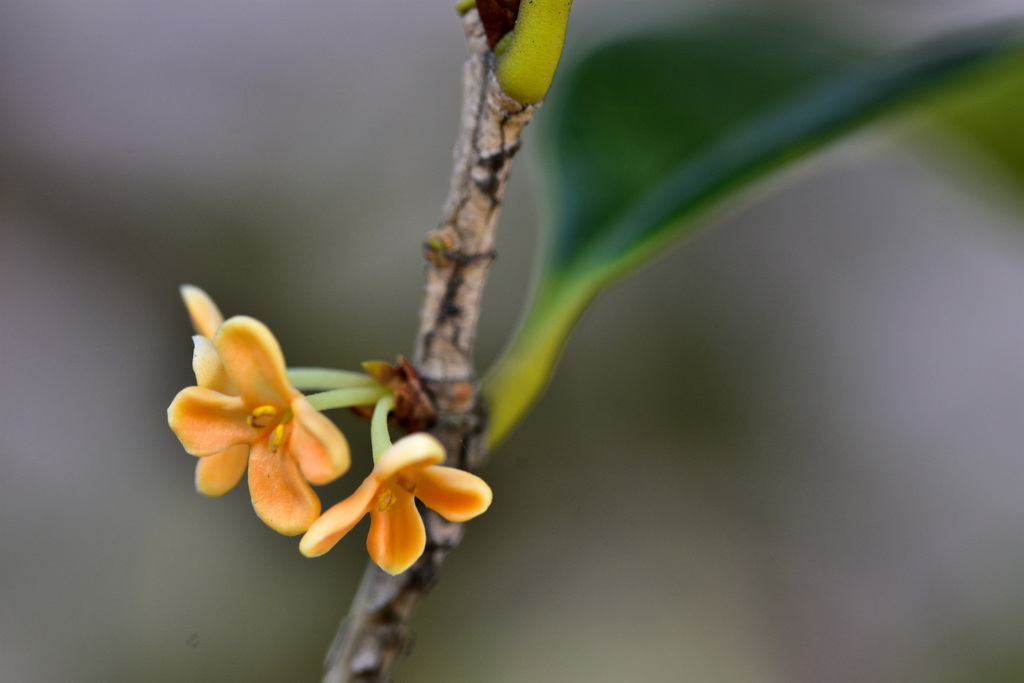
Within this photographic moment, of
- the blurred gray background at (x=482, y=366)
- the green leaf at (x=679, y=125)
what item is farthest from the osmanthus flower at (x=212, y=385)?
the blurred gray background at (x=482, y=366)

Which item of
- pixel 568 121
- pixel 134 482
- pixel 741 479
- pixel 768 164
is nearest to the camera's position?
pixel 768 164

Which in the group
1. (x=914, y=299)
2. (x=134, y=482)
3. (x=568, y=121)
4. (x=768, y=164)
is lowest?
(x=134, y=482)

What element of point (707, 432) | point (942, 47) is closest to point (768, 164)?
point (942, 47)

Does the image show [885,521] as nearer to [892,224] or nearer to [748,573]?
[748,573]

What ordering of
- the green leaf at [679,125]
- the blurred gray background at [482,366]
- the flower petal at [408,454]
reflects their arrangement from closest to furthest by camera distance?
1. the flower petal at [408,454]
2. the green leaf at [679,125]
3. the blurred gray background at [482,366]

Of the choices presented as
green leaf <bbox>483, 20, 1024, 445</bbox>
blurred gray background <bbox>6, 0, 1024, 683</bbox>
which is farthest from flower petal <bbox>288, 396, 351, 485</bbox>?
blurred gray background <bbox>6, 0, 1024, 683</bbox>

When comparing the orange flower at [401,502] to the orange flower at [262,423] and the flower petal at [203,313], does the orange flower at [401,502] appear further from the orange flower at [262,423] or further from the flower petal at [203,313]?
the flower petal at [203,313]

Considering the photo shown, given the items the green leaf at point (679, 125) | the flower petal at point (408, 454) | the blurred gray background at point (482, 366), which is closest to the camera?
the flower petal at point (408, 454)
